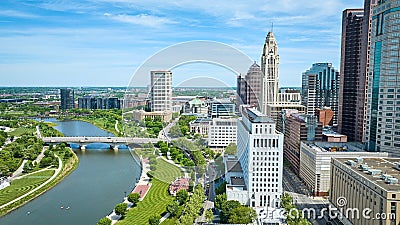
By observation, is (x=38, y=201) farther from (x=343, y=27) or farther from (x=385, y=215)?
(x=343, y=27)

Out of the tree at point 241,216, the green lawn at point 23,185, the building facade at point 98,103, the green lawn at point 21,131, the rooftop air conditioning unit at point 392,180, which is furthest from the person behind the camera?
the building facade at point 98,103

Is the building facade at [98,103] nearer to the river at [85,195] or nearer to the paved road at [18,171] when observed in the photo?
the river at [85,195]

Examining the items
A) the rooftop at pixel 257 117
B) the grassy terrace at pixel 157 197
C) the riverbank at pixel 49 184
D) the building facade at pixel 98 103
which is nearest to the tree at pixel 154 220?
the grassy terrace at pixel 157 197

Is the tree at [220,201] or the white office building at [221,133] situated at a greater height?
the white office building at [221,133]

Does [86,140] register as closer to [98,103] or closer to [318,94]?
[318,94]

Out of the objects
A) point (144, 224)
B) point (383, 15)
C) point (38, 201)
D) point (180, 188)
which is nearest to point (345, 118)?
point (383, 15)

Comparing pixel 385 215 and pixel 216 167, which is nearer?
pixel 385 215
